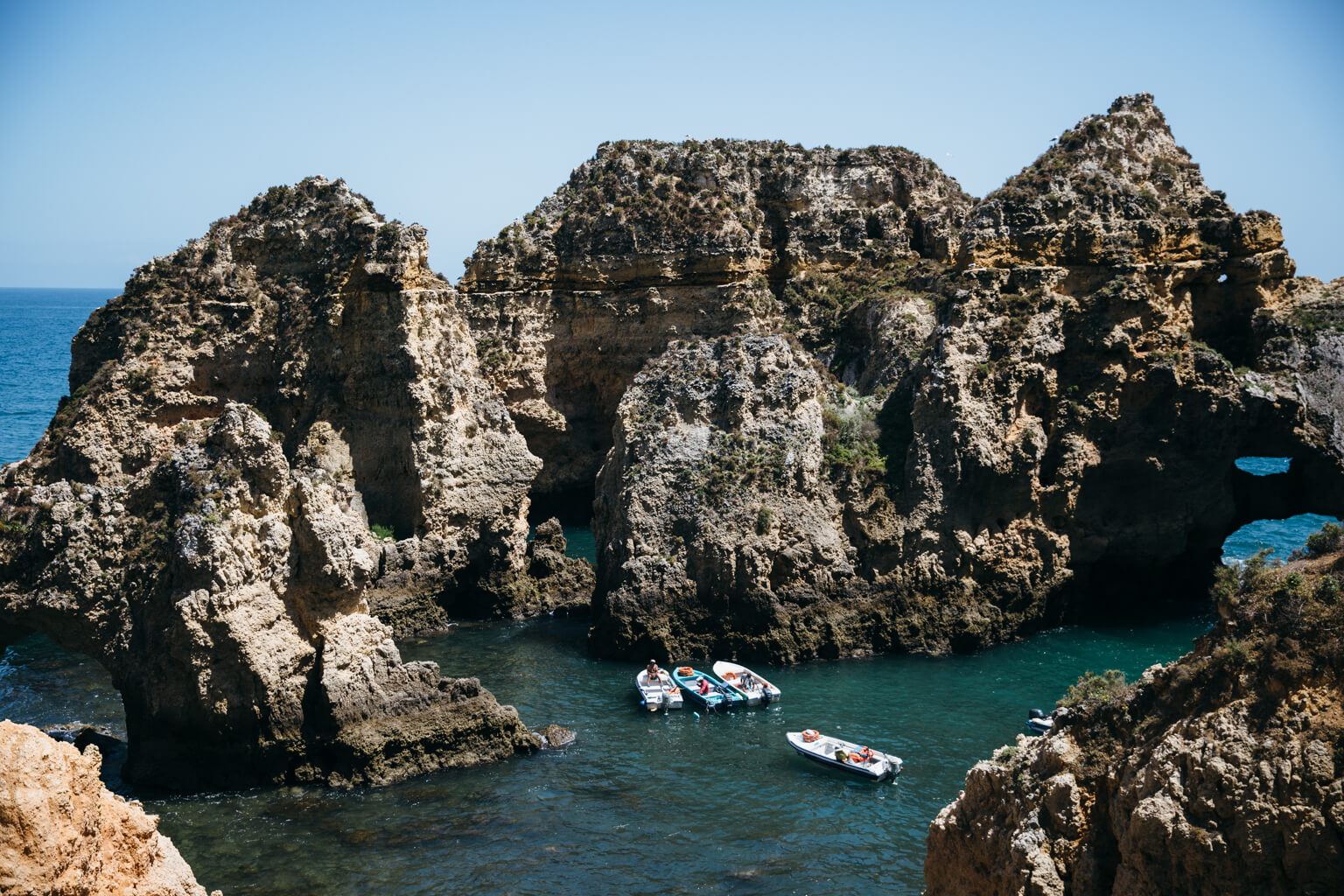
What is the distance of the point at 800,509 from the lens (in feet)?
143

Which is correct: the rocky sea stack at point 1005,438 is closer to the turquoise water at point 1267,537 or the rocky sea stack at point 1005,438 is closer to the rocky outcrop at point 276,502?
the rocky outcrop at point 276,502

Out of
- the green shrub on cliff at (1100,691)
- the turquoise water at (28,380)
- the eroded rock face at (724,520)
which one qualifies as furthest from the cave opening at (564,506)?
the green shrub on cliff at (1100,691)

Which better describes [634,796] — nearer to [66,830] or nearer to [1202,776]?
[1202,776]

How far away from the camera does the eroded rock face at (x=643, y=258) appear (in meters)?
59.0

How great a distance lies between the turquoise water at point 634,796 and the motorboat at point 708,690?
48 cm

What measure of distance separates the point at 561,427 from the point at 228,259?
65.1ft

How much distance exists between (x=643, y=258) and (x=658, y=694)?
88.8 ft

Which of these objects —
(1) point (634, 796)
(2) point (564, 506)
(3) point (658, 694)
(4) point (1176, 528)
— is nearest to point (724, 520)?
(3) point (658, 694)

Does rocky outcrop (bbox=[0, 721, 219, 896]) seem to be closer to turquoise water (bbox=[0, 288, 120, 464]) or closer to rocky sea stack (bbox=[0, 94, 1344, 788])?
rocky sea stack (bbox=[0, 94, 1344, 788])

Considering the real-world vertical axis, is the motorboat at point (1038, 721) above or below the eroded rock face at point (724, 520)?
below

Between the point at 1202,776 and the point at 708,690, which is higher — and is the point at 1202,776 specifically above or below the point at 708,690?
above

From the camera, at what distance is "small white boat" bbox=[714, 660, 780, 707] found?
38.7 m

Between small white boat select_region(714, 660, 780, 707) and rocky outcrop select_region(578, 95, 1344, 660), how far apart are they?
1980 millimetres

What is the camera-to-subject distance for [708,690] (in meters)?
39.1
